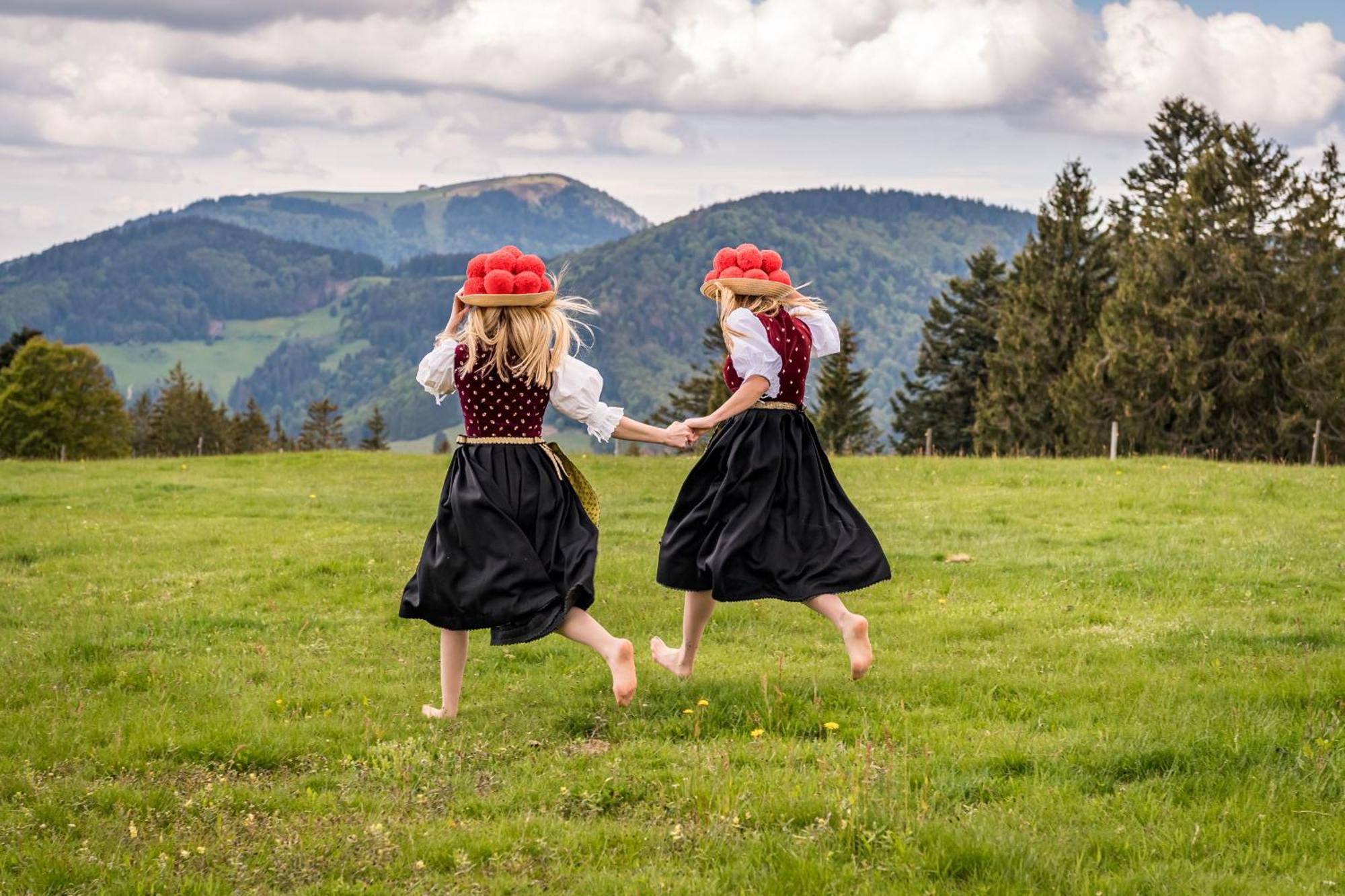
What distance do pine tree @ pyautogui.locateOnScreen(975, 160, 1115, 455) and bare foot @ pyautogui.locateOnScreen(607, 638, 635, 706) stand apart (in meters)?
49.0

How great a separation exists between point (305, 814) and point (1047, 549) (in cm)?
1031

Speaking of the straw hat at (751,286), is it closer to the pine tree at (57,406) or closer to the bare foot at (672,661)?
the bare foot at (672,661)

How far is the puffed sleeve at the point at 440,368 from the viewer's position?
715 cm

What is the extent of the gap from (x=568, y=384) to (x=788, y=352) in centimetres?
159

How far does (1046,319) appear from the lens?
184 ft

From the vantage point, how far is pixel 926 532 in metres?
15.8

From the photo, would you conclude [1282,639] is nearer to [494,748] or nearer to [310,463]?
[494,748]

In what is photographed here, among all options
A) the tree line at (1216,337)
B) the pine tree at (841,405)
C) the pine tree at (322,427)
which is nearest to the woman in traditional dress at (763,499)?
the tree line at (1216,337)

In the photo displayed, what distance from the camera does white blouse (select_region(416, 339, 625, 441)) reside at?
7191 millimetres

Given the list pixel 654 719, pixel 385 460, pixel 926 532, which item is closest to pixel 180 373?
pixel 385 460

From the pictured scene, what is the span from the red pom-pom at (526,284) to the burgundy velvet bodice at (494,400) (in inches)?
16.9

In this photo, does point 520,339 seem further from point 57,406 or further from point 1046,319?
point 57,406

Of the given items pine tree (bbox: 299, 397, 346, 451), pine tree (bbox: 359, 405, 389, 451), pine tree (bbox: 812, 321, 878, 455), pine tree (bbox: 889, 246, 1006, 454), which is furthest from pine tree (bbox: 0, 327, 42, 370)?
pine tree (bbox: 889, 246, 1006, 454)

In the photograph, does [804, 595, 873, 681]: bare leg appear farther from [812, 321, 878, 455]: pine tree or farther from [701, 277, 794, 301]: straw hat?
[812, 321, 878, 455]: pine tree
